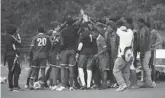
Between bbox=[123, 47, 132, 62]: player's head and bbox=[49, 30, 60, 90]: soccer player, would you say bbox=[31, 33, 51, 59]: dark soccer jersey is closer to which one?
bbox=[49, 30, 60, 90]: soccer player

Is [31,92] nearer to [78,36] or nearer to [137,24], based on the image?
[78,36]

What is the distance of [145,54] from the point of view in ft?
46.3

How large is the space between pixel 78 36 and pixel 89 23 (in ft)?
1.68

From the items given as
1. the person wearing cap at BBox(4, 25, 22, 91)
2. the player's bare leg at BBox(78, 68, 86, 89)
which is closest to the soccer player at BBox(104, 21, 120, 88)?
the player's bare leg at BBox(78, 68, 86, 89)

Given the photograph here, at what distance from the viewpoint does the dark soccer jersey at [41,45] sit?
14.2m

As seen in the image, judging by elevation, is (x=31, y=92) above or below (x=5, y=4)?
below

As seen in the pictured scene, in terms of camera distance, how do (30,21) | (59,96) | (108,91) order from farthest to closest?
(30,21)
(108,91)
(59,96)

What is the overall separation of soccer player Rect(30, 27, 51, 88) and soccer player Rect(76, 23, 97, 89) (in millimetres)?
1108

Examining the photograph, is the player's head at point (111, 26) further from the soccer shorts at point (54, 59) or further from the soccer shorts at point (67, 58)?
the soccer shorts at point (54, 59)

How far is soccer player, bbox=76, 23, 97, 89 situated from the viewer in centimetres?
1373

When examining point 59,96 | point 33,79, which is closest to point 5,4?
point 33,79

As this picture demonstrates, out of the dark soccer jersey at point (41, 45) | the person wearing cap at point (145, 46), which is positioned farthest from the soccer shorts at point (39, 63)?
the person wearing cap at point (145, 46)

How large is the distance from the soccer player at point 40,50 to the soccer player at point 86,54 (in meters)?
1.11

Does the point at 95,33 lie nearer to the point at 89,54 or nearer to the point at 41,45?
the point at 89,54
